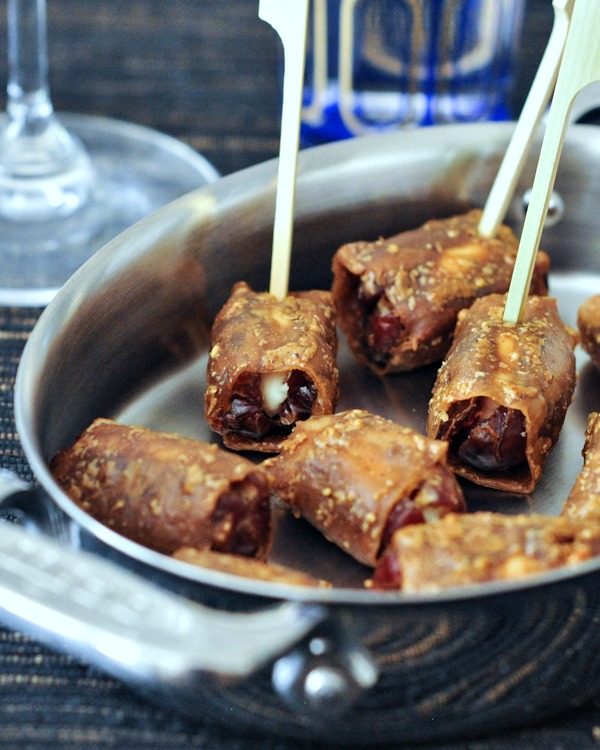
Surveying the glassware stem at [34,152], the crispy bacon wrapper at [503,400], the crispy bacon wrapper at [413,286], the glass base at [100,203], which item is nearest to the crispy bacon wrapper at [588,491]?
the crispy bacon wrapper at [503,400]

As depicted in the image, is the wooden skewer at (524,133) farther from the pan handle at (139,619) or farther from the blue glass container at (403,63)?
the pan handle at (139,619)

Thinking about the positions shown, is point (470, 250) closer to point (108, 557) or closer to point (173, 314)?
point (173, 314)

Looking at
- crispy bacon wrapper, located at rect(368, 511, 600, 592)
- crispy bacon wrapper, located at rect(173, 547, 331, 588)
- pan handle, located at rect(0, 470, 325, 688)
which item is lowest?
crispy bacon wrapper, located at rect(173, 547, 331, 588)

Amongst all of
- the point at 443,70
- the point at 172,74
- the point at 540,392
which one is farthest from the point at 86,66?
the point at 540,392

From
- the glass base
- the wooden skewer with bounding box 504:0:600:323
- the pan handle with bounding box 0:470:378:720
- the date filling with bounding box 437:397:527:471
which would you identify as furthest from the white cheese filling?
the glass base

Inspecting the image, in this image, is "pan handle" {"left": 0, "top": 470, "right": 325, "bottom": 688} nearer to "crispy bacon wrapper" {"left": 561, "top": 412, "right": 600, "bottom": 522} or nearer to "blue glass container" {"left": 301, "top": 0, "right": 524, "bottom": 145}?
"crispy bacon wrapper" {"left": 561, "top": 412, "right": 600, "bottom": 522}
